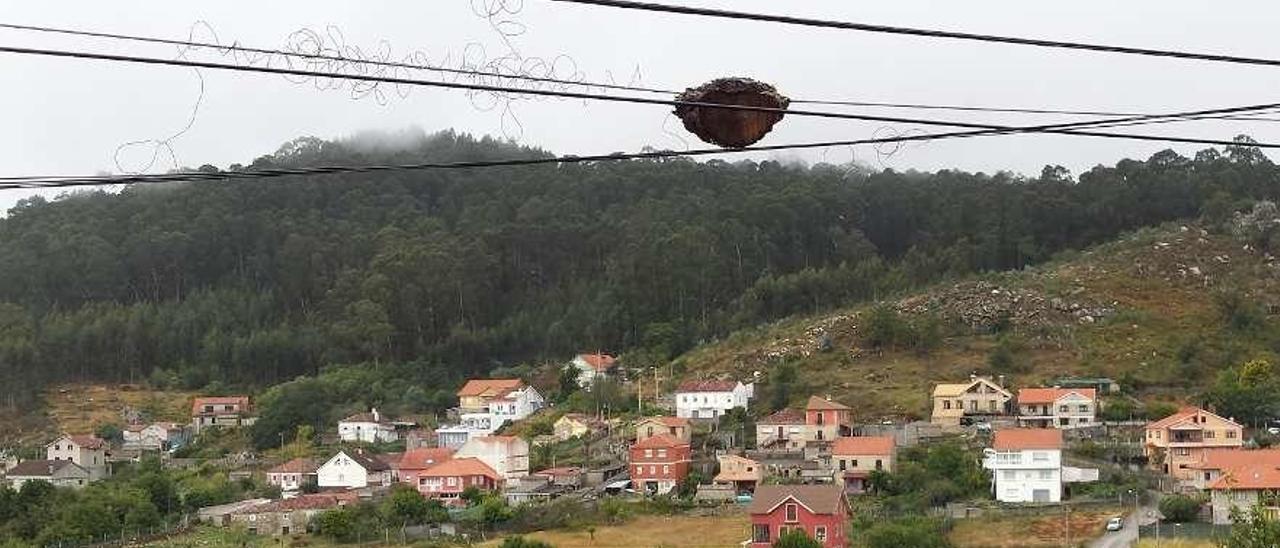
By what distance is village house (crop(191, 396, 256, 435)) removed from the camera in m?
45.3

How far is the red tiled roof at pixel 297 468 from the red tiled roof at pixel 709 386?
9.57 metres

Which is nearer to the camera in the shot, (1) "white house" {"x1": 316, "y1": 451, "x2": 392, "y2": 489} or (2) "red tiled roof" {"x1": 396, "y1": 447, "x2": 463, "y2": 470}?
(1) "white house" {"x1": 316, "y1": 451, "x2": 392, "y2": 489}

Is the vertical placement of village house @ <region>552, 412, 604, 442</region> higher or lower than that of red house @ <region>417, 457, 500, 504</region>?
higher

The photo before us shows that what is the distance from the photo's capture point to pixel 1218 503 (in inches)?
927

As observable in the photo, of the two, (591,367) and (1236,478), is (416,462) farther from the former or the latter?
(1236,478)

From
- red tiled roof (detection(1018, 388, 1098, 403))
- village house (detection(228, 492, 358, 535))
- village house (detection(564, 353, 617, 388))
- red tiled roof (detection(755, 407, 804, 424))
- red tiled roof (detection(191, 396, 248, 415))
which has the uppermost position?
village house (detection(564, 353, 617, 388))

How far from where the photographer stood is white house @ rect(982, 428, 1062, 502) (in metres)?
26.7

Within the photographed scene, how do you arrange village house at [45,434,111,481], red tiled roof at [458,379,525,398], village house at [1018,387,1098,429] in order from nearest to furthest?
village house at [1018,387,1098,429]
village house at [45,434,111,481]
red tiled roof at [458,379,525,398]

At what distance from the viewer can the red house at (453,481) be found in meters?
31.1

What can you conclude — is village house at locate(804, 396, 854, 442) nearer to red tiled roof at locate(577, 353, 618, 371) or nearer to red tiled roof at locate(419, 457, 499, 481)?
red tiled roof at locate(419, 457, 499, 481)

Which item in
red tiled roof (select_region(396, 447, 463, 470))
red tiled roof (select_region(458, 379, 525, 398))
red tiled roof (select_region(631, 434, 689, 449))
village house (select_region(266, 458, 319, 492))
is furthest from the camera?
red tiled roof (select_region(458, 379, 525, 398))

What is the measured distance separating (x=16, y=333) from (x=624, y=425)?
30.7 metres

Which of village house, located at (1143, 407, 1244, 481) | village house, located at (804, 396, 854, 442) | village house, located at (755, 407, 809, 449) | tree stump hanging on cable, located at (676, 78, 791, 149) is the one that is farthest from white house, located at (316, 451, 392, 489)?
tree stump hanging on cable, located at (676, 78, 791, 149)

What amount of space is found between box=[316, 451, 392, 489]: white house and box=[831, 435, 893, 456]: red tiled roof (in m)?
→ 11.3
